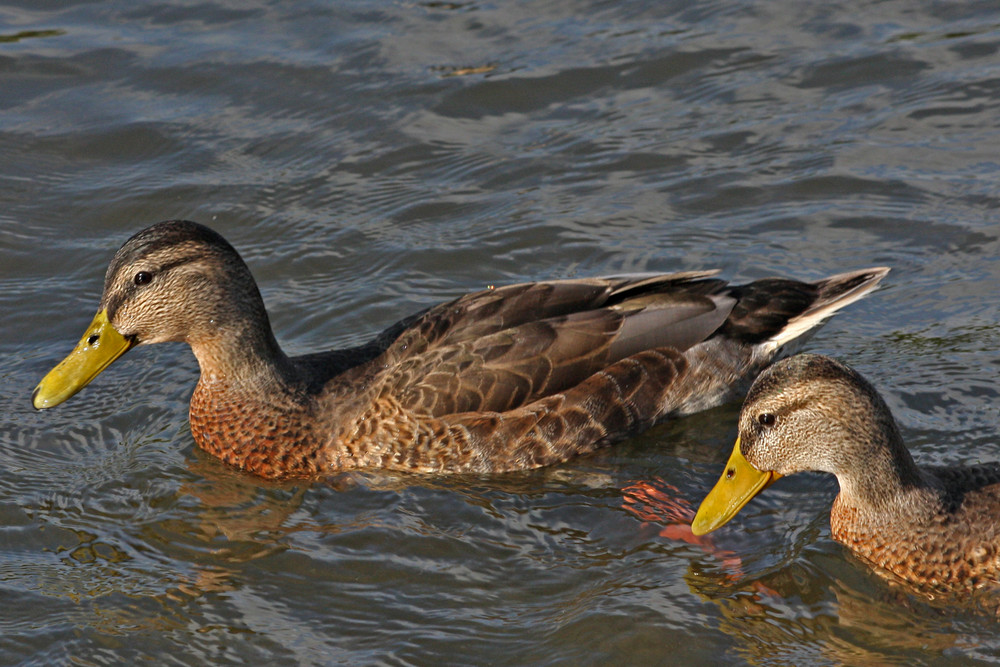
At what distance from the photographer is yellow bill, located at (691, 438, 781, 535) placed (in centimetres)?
678

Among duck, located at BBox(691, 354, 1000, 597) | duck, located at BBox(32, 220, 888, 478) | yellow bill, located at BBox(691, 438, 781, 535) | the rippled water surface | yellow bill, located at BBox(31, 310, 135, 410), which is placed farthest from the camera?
duck, located at BBox(32, 220, 888, 478)

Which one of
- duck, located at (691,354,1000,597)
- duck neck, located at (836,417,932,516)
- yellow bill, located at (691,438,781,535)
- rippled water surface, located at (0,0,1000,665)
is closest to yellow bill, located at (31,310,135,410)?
rippled water surface, located at (0,0,1000,665)

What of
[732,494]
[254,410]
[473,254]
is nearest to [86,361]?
[254,410]

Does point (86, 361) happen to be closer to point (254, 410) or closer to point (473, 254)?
point (254, 410)

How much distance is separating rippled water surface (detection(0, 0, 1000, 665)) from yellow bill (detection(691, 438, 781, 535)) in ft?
0.75

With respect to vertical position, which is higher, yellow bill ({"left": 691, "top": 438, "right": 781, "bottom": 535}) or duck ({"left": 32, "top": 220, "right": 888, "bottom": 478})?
duck ({"left": 32, "top": 220, "right": 888, "bottom": 478})

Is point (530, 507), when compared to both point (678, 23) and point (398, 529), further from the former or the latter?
point (678, 23)

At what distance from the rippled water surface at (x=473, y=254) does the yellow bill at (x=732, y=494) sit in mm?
230

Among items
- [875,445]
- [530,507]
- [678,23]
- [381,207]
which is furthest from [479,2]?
→ [875,445]

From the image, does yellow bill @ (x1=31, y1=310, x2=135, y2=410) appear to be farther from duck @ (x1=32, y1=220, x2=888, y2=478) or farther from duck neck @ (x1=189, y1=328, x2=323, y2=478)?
duck neck @ (x1=189, y1=328, x2=323, y2=478)

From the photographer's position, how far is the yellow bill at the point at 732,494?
6777 mm

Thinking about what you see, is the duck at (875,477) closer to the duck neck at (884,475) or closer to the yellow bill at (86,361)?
the duck neck at (884,475)

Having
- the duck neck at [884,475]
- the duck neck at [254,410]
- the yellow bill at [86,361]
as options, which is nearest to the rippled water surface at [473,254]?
the duck neck at [254,410]

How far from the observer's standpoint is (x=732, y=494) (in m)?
6.81
